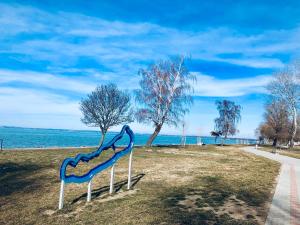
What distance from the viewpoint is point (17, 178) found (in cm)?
1250

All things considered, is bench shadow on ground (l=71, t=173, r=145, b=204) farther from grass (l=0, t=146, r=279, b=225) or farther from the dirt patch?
the dirt patch

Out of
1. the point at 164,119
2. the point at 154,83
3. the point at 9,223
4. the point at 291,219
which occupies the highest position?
the point at 154,83

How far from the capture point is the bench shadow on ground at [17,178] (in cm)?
1066

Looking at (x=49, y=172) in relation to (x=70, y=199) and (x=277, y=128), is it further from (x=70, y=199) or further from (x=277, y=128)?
(x=277, y=128)

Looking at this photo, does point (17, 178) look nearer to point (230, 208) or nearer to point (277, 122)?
→ point (230, 208)

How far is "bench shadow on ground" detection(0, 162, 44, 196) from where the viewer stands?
35.0 ft

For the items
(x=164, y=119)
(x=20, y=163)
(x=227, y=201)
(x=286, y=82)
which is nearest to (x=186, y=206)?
(x=227, y=201)

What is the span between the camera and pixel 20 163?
1684cm

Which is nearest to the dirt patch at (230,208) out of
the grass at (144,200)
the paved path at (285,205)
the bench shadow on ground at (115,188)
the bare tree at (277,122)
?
the grass at (144,200)

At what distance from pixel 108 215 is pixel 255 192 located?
5312mm

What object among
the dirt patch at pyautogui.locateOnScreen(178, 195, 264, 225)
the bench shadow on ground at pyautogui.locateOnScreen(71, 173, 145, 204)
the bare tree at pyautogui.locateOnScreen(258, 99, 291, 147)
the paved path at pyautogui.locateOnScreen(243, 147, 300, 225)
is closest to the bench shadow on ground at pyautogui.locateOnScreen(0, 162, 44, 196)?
the bench shadow on ground at pyautogui.locateOnScreen(71, 173, 145, 204)

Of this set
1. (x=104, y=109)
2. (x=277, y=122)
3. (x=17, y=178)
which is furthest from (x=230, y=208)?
(x=277, y=122)

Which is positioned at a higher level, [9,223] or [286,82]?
[286,82]

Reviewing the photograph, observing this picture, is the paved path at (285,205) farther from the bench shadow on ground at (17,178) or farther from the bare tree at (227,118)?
the bare tree at (227,118)
